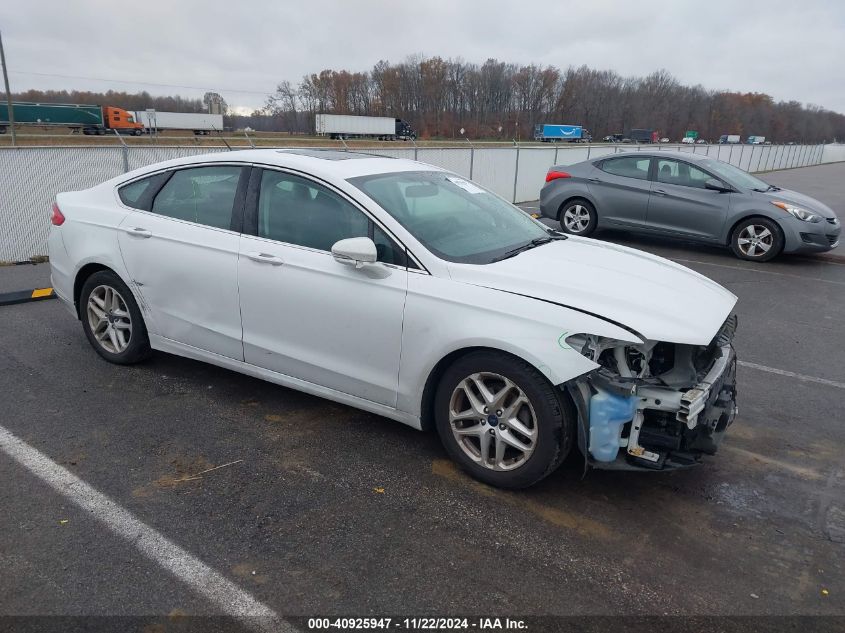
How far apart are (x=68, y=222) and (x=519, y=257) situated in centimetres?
353

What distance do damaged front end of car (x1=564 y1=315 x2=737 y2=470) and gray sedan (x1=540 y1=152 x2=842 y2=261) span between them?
25.5 ft

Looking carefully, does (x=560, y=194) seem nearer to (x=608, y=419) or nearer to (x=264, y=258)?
(x=264, y=258)

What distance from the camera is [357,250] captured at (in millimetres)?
3381

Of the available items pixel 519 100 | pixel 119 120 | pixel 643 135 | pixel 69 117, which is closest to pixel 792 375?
pixel 69 117

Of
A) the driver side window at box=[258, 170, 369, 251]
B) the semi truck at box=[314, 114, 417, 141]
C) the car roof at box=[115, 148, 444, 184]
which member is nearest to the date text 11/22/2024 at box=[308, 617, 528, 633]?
the driver side window at box=[258, 170, 369, 251]

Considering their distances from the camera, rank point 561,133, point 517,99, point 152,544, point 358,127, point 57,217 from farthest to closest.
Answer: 1. point 517,99
2. point 561,133
3. point 358,127
4. point 57,217
5. point 152,544

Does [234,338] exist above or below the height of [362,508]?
above

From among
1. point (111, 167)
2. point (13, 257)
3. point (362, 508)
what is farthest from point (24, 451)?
point (111, 167)

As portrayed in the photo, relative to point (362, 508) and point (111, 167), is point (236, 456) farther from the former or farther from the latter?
point (111, 167)

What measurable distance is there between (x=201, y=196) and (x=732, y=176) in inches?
357

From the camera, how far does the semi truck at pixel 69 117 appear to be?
47.9 meters

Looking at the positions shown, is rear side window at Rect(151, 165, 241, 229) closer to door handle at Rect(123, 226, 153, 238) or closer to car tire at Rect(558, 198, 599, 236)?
door handle at Rect(123, 226, 153, 238)

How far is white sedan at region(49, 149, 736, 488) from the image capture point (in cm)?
303

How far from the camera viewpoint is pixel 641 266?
3.86 metres
